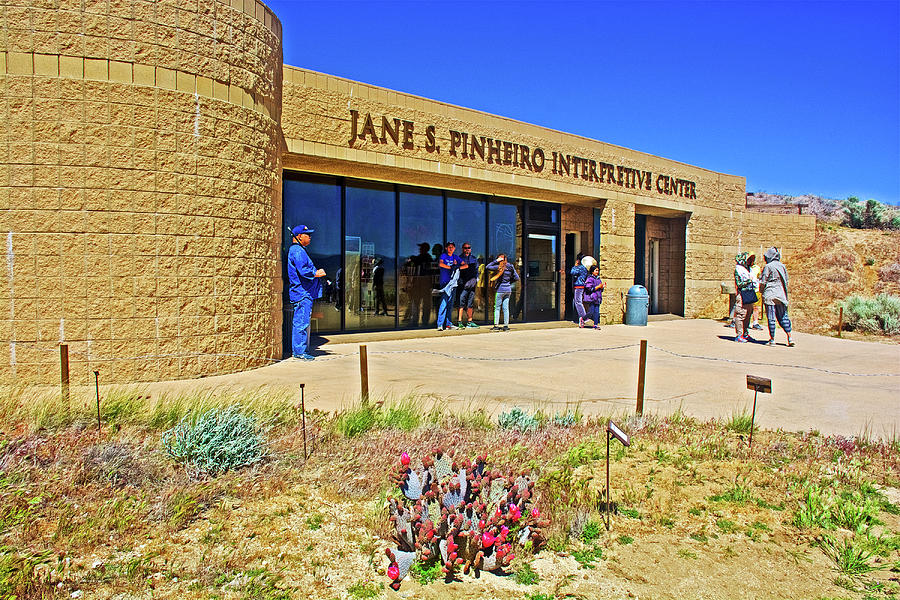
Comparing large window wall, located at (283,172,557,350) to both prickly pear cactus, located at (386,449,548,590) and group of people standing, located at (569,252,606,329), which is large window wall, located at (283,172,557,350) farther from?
prickly pear cactus, located at (386,449,548,590)

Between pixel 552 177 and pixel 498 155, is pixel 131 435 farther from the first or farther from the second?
pixel 552 177

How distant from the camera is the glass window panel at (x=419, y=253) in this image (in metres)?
13.5

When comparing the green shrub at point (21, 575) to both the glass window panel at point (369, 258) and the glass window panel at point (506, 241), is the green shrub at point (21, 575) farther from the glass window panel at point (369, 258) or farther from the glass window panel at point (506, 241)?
the glass window panel at point (506, 241)

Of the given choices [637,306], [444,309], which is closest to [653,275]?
[637,306]

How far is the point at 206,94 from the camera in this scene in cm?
803

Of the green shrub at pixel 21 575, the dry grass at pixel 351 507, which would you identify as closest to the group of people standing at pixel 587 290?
the dry grass at pixel 351 507

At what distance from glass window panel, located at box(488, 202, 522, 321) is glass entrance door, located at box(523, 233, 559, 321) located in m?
0.31

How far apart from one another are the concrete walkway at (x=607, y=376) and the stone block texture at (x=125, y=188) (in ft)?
3.00

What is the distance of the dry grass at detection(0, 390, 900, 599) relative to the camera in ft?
10.3

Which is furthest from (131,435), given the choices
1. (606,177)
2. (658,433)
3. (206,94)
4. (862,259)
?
(862,259)

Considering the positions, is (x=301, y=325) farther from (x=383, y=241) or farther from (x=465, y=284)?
(x=465, y=284)

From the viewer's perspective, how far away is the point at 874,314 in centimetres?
1661

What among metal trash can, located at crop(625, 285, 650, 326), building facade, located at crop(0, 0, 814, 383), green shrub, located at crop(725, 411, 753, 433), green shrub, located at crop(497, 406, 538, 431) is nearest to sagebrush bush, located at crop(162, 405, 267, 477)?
green shrub, located at crop(497, 406, 538, 431)

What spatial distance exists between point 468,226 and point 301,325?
6.24 m
